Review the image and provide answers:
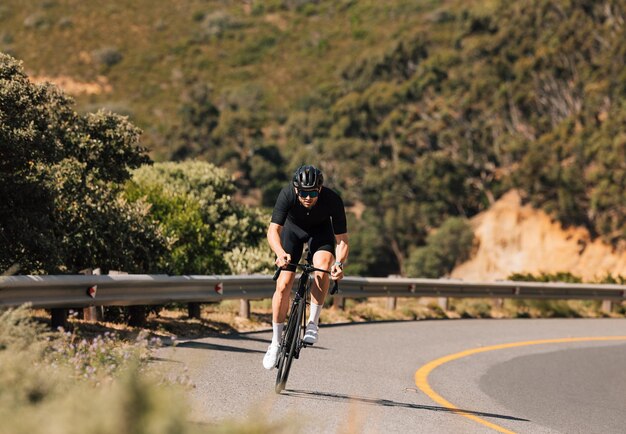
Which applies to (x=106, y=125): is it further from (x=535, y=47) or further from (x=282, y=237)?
(x=535, y=47)

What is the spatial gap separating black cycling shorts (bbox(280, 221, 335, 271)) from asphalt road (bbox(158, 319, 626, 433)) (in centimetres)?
122

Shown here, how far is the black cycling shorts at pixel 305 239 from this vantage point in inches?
350

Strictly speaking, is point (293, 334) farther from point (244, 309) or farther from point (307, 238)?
point (244, 309)

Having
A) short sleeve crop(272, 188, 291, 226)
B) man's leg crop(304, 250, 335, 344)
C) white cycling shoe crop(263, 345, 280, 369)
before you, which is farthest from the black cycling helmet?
white cycling shoe crop(263, 345, 280, 369)

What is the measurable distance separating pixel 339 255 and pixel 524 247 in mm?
47457

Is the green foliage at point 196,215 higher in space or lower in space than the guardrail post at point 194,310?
higher

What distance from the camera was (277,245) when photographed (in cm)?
859

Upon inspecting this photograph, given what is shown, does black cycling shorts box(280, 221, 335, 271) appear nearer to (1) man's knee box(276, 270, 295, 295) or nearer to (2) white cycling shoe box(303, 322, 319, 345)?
(1) man's knee box(276, 270, 295, 295)

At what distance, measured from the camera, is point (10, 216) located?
40.2 ft

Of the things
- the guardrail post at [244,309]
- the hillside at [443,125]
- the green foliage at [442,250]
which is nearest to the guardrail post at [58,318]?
the guardrail post at [244,309]

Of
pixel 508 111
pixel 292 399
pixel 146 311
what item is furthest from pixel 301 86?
pixel 292 399

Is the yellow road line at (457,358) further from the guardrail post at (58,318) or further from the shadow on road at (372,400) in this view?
the guardrail post at (58,318)

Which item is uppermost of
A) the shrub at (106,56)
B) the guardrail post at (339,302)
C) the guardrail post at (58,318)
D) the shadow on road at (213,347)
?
the shrub at (106,56)

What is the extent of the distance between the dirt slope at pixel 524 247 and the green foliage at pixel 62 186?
122ft
